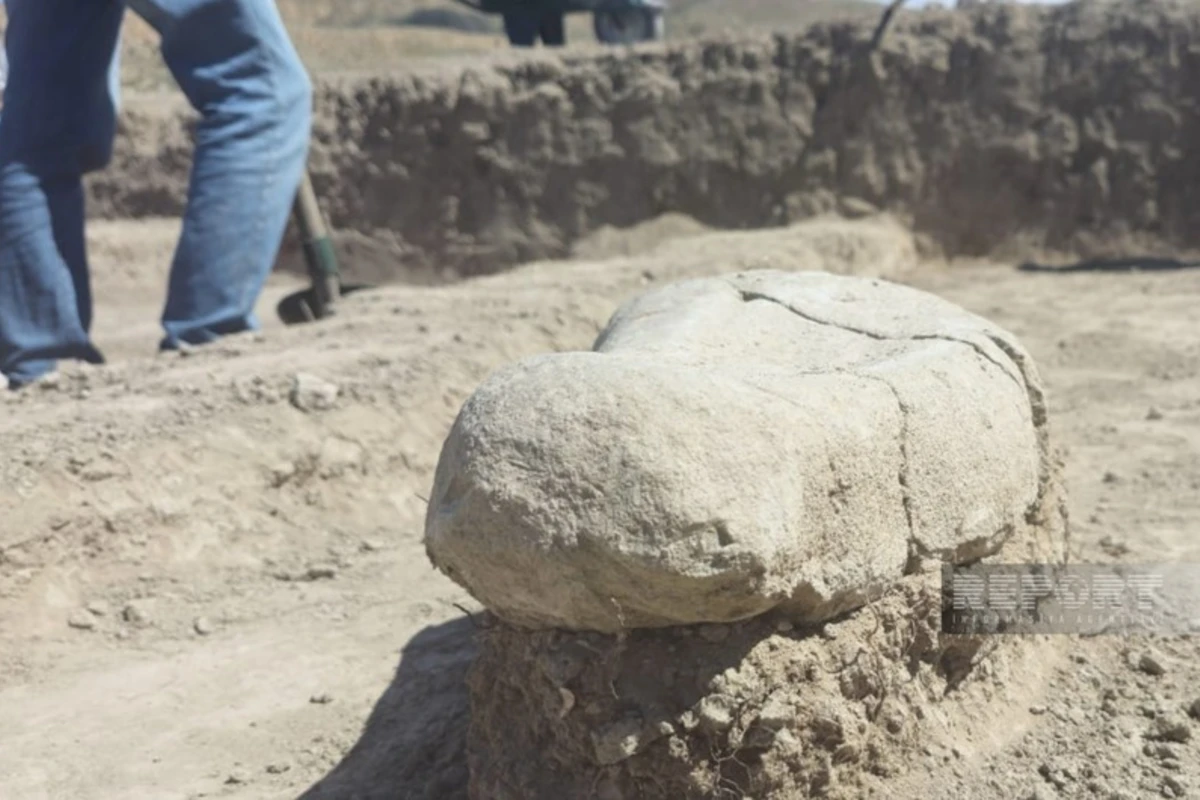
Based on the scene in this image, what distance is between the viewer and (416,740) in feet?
8.05

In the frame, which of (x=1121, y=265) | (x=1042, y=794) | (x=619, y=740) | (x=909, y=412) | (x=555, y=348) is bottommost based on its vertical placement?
(x=1121, y=265)

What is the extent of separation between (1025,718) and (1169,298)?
15.9 feet

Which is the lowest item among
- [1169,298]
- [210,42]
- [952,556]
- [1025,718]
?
[1169,298]

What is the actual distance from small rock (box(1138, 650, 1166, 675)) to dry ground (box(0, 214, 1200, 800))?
12 mm

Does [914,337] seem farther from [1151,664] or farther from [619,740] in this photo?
[619,740]

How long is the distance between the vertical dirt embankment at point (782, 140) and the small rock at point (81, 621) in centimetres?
586

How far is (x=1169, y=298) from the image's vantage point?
21.7 ft

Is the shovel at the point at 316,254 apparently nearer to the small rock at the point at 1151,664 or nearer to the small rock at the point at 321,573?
the small rock at the point at 321,573

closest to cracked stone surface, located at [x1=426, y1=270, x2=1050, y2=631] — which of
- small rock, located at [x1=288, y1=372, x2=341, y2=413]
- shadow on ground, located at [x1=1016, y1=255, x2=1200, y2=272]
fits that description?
small rock, located at [x1=288, y1=372, x2=341, y2=413]

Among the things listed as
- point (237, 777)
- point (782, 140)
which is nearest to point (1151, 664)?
point (237, 777)

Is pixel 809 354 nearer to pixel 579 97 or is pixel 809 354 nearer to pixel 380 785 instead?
pixel 380 785

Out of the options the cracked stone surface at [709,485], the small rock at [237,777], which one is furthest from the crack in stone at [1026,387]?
the small rock at [237,777]

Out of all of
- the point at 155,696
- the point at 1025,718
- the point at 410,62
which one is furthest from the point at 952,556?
the point at 410,62

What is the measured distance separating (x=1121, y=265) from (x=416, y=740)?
652 centimetres
